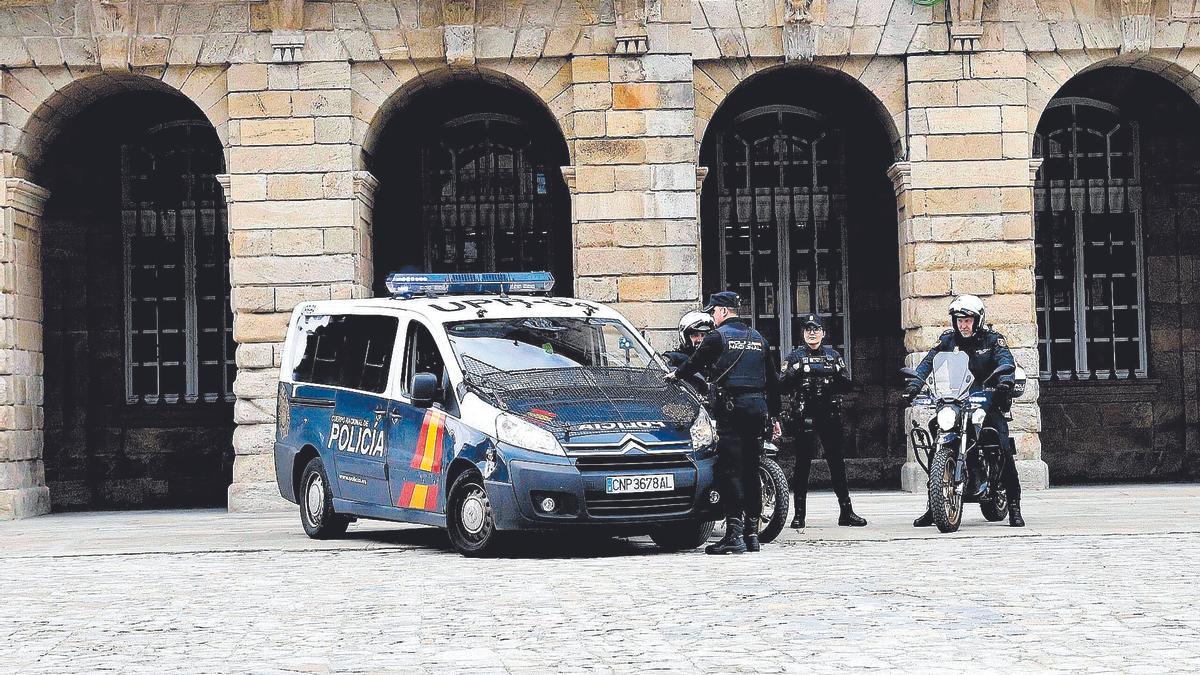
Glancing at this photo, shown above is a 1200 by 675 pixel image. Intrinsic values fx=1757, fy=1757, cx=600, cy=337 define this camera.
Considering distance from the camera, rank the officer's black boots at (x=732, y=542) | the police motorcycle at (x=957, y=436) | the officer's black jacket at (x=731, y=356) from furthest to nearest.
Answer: the police motorcycle at (x=957, y=436) → the officer's black jacket at (x=731, y=356) → the officer's black boots at (x=732, y=542)

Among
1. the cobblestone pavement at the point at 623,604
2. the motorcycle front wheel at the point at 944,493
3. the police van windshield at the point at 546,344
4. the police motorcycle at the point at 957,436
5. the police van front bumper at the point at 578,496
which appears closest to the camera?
the cobblestone pavement at the point at 623,604

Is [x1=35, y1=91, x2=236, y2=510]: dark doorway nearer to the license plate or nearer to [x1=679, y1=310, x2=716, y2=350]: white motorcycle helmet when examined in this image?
[x1=679, y1=310, x2=716, y2=350]: white motorcycle helmet

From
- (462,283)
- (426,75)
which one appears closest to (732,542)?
(462,283)

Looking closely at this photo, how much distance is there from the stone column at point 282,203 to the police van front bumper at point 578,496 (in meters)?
7.44

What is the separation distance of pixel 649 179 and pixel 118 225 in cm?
667

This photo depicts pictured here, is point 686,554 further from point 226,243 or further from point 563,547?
point 226,243

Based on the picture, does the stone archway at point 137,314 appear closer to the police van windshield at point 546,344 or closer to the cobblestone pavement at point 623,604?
the cobblestone pavement at point 623,604

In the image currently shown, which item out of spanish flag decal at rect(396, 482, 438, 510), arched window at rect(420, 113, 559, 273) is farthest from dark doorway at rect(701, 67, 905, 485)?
spanish flag decal at rect(396, 482, 438, 510)

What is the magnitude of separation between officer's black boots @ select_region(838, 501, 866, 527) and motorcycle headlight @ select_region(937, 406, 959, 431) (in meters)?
1.13

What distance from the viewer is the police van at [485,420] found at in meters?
11.0

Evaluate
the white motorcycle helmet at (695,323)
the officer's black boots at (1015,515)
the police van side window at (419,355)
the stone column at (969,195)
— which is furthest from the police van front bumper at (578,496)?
the stone column at (969,195)

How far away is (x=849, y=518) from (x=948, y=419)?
4.34 ft

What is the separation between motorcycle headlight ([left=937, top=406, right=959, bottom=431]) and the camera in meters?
12.7

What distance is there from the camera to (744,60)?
18.4 metres
